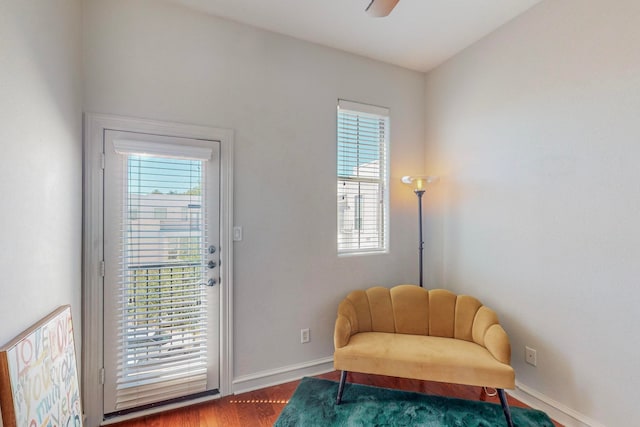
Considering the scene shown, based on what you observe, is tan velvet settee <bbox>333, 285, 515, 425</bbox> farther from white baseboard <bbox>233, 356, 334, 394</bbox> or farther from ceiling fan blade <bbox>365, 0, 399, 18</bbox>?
ceiling fan blade <bbox>365, 0, 399, 18</bbox>

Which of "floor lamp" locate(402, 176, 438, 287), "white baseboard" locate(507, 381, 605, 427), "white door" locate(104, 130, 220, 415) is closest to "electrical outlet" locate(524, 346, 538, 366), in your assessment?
"white baseboard" locate(507, 381, 605, 427)

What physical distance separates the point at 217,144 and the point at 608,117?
2.60 metres

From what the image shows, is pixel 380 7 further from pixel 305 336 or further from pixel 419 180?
pixel 305 336

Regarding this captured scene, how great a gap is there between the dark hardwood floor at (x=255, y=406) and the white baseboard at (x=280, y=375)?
0.04 meters

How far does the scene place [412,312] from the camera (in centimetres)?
246

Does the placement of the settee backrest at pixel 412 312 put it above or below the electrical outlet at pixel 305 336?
above

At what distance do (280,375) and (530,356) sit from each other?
6.41 ft

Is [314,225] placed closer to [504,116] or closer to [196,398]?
[196,398]

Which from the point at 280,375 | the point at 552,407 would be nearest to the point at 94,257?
the point at 280,375

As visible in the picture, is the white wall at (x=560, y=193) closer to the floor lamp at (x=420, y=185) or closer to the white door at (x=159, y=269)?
the floor lamp at (x=420, y=185)

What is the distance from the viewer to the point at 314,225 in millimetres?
2553

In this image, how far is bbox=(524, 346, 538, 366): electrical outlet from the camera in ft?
6.86

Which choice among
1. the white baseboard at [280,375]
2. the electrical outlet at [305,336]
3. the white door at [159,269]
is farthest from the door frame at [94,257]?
the electrical outlet at [305,336]

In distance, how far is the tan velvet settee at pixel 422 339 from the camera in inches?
73.9
